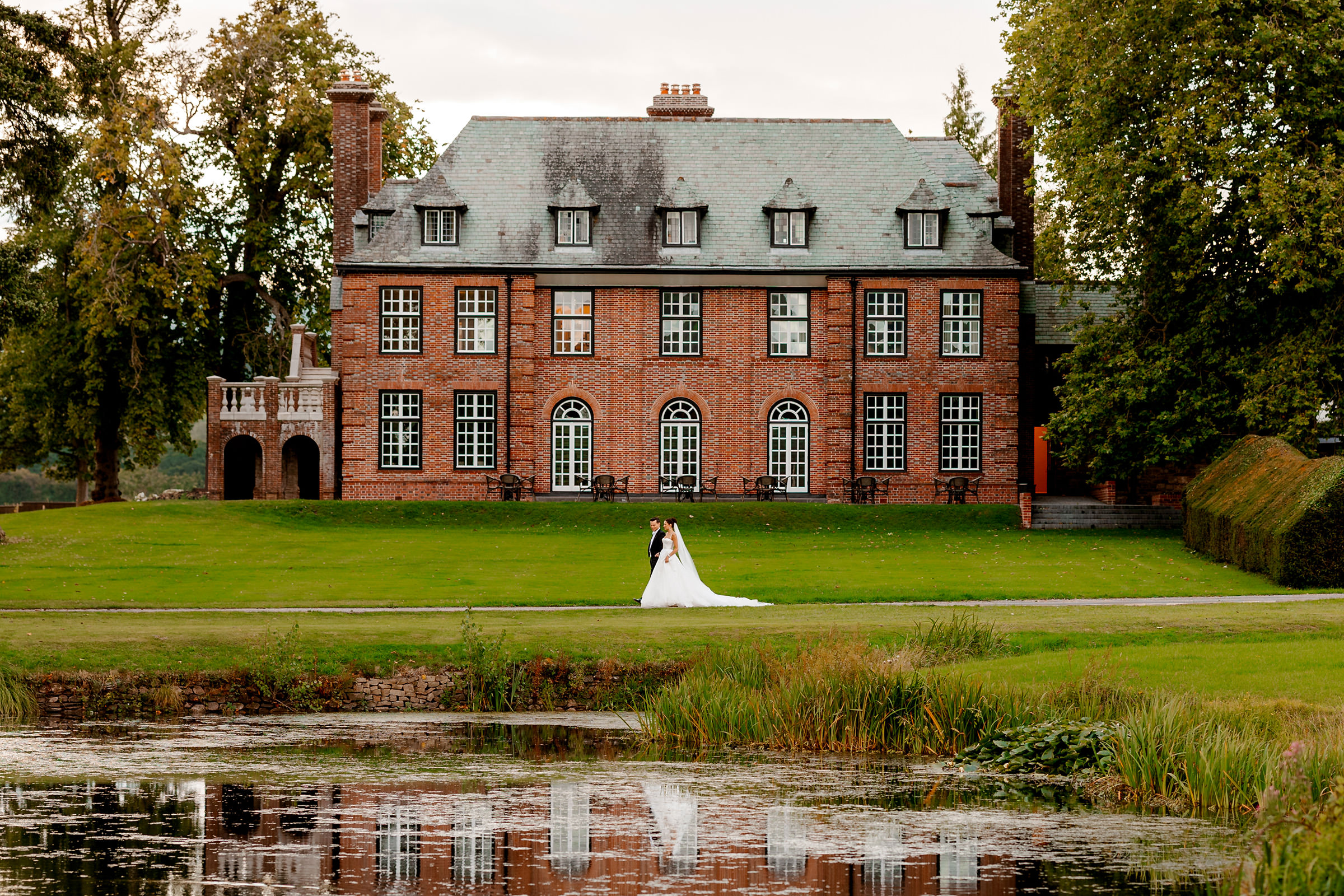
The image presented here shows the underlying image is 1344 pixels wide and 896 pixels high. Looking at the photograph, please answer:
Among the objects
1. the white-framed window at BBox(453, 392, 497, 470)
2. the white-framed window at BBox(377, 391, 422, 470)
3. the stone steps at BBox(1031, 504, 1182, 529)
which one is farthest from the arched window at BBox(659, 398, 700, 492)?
the stone steps at BBox(1031, 504, 1182, 529)

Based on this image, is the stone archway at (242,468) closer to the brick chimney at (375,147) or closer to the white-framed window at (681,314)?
the brick chimney at (375,147)

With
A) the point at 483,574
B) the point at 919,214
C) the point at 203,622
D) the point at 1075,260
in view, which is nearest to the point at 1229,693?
the point at 203,622

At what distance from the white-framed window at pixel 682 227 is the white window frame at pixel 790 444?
5.04 meters

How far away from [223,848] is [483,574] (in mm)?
17760

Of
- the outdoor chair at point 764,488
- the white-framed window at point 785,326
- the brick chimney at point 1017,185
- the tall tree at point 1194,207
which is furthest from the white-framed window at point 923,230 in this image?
the outdoor chair at point 764,488

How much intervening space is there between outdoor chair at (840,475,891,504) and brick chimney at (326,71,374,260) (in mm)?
15383

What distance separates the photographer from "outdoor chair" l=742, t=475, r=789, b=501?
42031mm

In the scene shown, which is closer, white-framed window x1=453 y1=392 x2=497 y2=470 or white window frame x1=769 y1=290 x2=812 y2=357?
white-framed window x1=453 y1=392 x2=497 y2=470

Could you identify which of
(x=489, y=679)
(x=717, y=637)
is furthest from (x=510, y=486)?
(x=489, y=679)

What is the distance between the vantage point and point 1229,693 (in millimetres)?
14961

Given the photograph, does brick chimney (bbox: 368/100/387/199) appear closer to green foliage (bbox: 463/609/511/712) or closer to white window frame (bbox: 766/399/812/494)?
white window frame (bbox: 766/399/812/494)

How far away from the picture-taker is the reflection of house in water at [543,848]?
10492mm

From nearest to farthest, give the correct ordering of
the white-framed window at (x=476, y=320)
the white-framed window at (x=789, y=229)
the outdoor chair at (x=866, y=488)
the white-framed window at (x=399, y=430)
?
the outdoor chair at (x=866, y=488) → the white-framed window at (x=399, y=430) → the white-framed window at (x=476, y=320) → the white-framed window at (x=789, y=229)

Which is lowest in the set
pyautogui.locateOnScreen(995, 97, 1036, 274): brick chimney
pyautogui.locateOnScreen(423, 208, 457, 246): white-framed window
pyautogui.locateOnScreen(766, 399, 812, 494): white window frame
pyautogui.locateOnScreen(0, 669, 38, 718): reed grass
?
pyautogui.locateOnScreen(0, 669, 38, 718): reed grass
